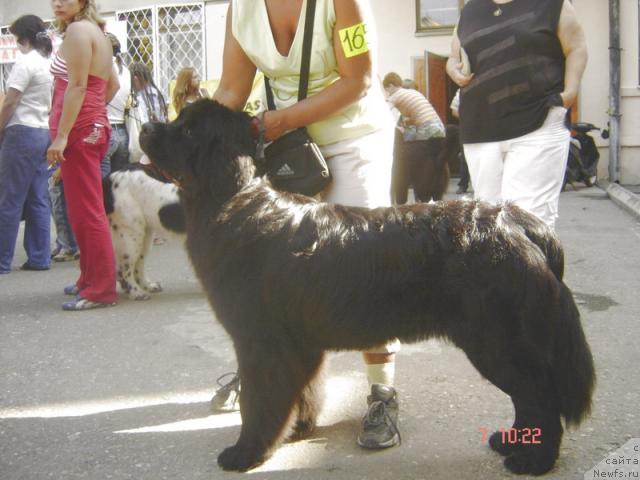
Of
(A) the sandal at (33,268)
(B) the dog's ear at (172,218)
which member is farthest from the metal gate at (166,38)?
(B) the dog's ear at (172,218)

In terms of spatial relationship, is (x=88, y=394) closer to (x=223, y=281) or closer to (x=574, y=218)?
(x=223, y=281)

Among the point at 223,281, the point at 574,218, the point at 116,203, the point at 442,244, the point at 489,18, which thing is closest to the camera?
the point at 442,244

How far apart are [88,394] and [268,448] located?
4.43 feet

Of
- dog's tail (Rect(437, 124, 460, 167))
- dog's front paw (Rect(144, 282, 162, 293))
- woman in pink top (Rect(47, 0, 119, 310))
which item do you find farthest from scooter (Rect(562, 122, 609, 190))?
woman in pink top (Rect(47, 0, 119, 310))

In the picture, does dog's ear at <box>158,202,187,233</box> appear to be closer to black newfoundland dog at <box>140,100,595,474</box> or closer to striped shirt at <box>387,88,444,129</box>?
black newfoundland dog at <box>140,100,595,474</box>

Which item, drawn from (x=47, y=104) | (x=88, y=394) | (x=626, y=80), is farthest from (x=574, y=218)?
(x=88, y=394)

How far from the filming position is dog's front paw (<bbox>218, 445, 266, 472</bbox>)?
276cm

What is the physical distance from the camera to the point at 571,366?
257 centimetres

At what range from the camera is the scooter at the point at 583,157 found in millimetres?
13289

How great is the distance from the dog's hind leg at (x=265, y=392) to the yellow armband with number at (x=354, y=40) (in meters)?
1.14

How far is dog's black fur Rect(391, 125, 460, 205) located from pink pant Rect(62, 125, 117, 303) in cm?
464

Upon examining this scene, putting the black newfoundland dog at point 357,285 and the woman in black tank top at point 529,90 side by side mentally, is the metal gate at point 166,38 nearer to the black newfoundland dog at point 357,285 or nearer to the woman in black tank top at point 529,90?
the woman in black tank top at point 529,90

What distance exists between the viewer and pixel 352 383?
3.77 m

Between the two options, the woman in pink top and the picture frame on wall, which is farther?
the picture frame on wall
